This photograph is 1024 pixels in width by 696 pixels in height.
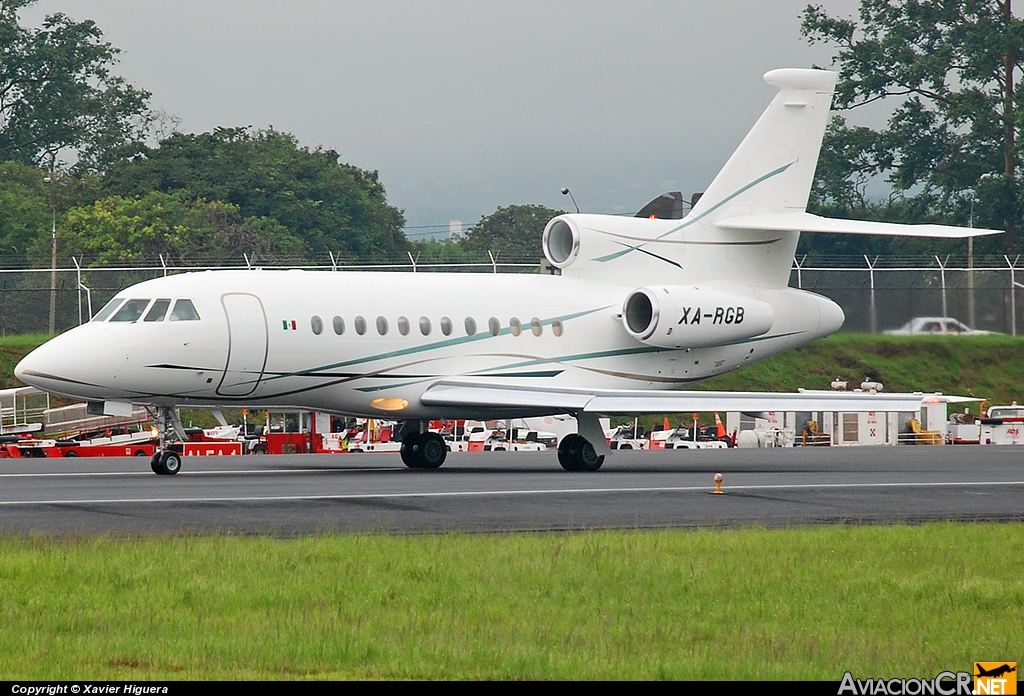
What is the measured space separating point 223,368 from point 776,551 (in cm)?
1237

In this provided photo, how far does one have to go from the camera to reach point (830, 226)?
1118 inches

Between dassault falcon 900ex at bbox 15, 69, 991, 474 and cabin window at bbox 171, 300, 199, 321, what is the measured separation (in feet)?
0.12

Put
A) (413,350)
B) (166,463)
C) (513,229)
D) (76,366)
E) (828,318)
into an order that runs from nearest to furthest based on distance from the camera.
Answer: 1. (76,366)
2. (166,463)
3. (413,350)
4. (828,318)
5. (513,229)

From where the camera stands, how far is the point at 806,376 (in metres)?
49.2

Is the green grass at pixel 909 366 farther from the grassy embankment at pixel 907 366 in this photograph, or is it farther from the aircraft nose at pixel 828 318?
the aircraft nose at pixel 828 318

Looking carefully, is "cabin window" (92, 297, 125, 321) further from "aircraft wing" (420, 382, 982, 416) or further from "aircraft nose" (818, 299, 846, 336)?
"aircraft nose" (818, 299, 846, 336)

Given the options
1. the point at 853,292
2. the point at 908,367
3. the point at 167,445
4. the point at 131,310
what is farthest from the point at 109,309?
the point at 908,367

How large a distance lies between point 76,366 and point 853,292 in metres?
30.0

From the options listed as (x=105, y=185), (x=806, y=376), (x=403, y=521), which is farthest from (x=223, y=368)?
(x=105, y=185)

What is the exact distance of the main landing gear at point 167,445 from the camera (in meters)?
22.9

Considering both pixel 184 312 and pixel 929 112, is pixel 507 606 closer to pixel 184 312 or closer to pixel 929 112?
pixel 184 312

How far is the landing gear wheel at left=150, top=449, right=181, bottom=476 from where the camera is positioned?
22.8 meters

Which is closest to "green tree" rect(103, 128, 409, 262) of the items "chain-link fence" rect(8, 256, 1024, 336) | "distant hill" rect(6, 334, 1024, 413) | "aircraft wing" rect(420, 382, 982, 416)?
"chain-link fence" rect(8, 256, 1024, 336)

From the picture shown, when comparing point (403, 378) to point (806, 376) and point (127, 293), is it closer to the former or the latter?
point (127, 293)
